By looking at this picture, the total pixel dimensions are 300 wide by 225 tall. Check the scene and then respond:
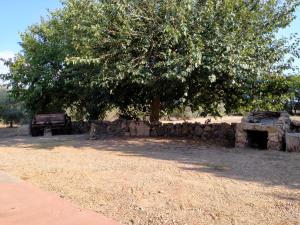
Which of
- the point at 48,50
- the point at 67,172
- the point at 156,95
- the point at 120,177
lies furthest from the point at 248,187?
the point at 48,50

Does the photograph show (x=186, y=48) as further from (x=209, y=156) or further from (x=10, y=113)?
(x=10, y=113)

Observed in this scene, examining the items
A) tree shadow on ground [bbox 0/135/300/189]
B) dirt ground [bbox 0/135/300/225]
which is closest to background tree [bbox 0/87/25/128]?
tree shadow on ground [bbox 0/135/300/189]

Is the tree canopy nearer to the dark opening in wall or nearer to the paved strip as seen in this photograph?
the dark opening in wall

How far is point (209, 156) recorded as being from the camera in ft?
35.7

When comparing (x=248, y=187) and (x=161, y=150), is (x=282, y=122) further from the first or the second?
(x=248, y=187)

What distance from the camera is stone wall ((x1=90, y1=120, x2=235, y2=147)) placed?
14.6 meters

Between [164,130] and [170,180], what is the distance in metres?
8.20

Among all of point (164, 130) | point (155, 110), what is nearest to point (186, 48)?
point (164, 130)

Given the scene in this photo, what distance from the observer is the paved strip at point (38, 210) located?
17.6 ft

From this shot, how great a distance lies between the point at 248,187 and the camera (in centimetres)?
718

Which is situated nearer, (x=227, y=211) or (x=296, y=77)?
(x=227, y=211)

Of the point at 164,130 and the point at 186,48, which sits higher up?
the point at 186,48

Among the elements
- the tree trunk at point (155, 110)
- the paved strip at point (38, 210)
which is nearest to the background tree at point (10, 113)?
the tree trunk at point (155, 110)

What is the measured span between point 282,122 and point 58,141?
721 centimetres
